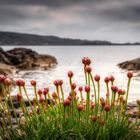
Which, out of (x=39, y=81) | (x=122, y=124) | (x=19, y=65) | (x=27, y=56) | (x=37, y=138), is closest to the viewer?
(x=37, y=138)

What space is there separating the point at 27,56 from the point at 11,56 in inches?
118

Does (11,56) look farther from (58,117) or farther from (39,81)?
(58,117)

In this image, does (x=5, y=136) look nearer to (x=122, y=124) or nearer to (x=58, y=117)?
(x=58, y=117)

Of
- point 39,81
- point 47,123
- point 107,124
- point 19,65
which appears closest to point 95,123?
point 107,124

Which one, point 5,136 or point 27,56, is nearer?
point 5,136

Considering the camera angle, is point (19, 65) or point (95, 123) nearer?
point (95, 123)

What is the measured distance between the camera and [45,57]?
205 ft

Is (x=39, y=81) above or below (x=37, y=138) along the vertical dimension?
below

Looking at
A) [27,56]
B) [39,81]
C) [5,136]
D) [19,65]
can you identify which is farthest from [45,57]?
[5,136]

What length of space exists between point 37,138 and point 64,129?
1.78 feet

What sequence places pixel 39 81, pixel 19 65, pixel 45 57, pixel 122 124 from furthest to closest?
pixel 45 57
pixel 19 65
pixel 39 81
pixel 122 124

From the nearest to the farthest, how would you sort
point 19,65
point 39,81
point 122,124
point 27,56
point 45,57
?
1. point 122,124
2. point 39,81
3. point 19,65
4. point 27,56
5. point 45,57

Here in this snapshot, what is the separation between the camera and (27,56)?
57.0 meters

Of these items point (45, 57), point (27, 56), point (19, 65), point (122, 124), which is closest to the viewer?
point (122, 124)
